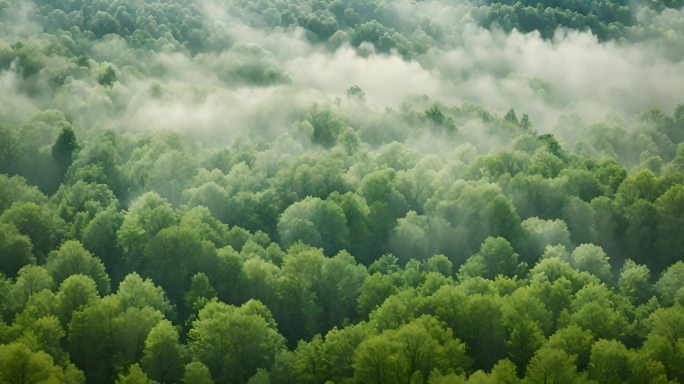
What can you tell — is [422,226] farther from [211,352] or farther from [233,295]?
[211,352]

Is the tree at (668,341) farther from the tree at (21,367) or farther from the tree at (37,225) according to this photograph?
the tree at (37,225)

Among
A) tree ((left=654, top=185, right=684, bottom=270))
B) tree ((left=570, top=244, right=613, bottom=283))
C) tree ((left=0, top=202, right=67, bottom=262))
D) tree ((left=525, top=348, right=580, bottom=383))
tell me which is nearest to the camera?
tree ((left=525, top=348, right=580, bottom=383))

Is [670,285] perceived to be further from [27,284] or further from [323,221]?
[27,284]

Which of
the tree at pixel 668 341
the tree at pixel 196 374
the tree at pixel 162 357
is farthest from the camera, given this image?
the tree at pixel 162 357

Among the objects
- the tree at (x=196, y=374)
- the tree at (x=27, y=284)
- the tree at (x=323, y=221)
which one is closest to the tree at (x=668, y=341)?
the tree at (x=196, y=374)

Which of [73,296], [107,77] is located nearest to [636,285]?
[73,296]

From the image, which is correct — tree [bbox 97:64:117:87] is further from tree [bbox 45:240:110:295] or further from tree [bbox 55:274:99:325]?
tree [bbox 55:274:99:325]

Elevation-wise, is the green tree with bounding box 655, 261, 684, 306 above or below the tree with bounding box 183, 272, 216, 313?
above

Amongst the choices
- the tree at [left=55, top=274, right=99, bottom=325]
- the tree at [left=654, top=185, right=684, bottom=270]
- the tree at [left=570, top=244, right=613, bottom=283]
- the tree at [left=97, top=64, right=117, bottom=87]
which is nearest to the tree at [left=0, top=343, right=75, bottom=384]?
the tree at [left=55, top=274, right=99, bottom=325]
